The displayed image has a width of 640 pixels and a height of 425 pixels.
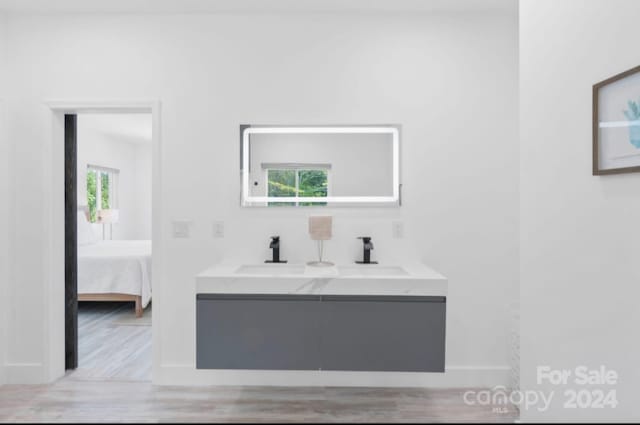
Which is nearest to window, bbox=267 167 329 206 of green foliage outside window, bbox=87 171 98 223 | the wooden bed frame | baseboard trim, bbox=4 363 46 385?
baseboard trim, bbox=4 363 46 385

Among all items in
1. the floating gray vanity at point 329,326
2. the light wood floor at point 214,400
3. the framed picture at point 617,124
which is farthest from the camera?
the light wood floor at point 214,400

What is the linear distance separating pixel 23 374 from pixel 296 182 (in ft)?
7.28

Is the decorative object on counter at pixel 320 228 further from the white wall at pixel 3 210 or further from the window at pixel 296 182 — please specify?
the white wall at pixel 3 210

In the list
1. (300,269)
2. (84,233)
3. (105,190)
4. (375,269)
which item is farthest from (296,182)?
(105,190)

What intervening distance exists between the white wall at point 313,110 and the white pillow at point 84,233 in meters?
2.75

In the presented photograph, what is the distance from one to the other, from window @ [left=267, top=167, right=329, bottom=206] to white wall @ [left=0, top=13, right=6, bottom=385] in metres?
1.72

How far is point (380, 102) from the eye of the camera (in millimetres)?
2629

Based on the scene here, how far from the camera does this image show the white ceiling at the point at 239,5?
2.49 metres

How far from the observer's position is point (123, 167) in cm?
711

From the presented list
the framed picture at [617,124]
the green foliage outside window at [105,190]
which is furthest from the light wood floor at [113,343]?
the framed picture at [617,124]

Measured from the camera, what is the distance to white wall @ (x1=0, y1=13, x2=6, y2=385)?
2.59 m

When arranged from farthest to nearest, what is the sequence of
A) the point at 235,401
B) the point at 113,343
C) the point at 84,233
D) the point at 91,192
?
the point at 91,192
the point at 84,233
the point at 113,343
the point at 235,401

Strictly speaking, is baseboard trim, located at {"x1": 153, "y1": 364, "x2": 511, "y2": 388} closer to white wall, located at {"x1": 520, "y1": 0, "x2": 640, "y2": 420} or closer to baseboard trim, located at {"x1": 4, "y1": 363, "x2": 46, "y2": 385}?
baseboard trim, located at {"x1": 4, "y1": 363, "x2": 46, "y2": 385}

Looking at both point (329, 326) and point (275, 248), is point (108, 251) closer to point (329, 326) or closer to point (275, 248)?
point (275, 248)
